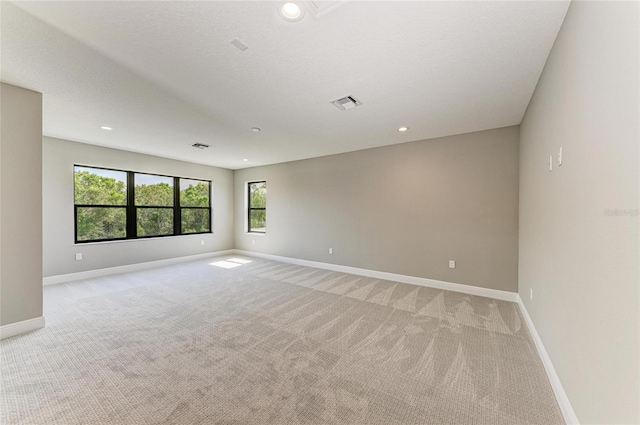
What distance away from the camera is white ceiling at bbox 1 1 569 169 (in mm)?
1544

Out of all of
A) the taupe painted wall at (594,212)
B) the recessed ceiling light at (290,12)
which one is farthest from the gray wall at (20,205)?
the taupe painted wall at (594,212)

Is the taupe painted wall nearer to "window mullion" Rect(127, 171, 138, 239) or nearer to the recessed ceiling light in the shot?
the recessed ceiling light

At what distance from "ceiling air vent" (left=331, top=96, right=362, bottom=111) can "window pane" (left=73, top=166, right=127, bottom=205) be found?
193 inches

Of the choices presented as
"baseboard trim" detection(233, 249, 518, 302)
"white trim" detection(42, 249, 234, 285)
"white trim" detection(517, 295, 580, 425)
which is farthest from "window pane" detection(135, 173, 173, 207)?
"white trim" detection(517, 295, 580, 425)

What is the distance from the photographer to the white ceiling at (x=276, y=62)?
60.8 inches

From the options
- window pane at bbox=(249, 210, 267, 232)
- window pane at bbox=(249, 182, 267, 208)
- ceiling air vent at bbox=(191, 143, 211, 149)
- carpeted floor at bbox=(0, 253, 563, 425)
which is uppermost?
ceiling air vent at bbox=(191, 143, 211, 149)

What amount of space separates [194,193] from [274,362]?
5485 millimetres

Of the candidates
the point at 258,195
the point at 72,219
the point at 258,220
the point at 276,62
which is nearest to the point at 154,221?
the point at 72,219

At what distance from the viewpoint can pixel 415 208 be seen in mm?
4211

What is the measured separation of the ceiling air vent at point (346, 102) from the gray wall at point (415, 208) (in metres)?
1.89

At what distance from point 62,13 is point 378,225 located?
4.40 m

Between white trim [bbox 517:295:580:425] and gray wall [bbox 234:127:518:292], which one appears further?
gray wall [bbox 234:127:518:292]

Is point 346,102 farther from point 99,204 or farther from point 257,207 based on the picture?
point 99,204

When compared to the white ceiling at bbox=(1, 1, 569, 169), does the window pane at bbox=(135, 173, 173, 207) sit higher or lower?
lower
